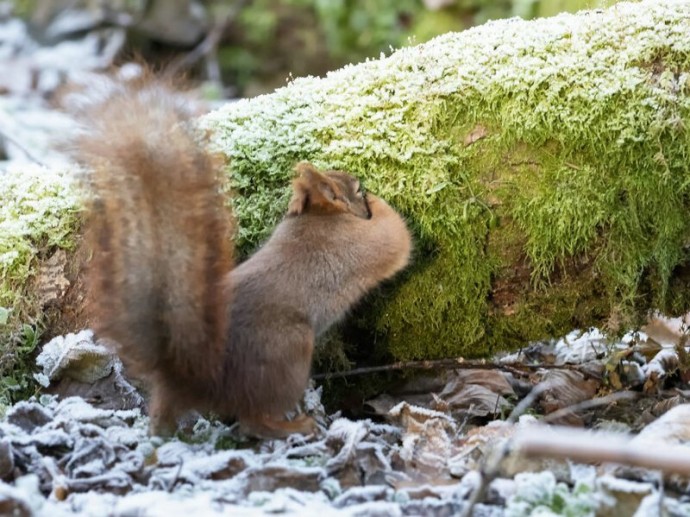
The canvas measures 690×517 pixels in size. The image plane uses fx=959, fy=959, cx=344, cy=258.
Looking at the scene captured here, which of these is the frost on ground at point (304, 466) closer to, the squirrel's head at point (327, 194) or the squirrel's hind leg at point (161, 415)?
the squirrel's hind leg at point (161, 415)

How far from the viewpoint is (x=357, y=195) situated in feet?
12.4

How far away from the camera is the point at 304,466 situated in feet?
9.86

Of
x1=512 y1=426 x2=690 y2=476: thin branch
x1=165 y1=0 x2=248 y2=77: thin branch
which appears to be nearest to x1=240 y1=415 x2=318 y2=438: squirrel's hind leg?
x1=512 y1=426 x2=690 y2=476: thin branch

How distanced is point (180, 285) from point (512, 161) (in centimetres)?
143

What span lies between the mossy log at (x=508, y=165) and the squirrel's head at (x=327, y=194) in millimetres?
102

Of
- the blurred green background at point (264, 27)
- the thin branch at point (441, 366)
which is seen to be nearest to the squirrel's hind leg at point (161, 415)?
the thin branch at point (441, 366)

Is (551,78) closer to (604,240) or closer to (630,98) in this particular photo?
(630,98)

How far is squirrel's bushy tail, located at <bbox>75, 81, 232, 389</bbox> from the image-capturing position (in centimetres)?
297

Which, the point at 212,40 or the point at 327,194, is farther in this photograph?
Result: the point at 212,40

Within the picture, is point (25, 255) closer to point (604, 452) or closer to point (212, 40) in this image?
point (604, 452)

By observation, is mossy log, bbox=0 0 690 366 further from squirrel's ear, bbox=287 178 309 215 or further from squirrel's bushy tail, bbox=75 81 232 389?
squirrel's bushy tail, bbox=75 81 232 389

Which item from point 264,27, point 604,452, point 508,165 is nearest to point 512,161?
point 508,165

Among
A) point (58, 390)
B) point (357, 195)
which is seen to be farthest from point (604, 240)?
point (58, 390)

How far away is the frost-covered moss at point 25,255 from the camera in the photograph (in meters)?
3.97
